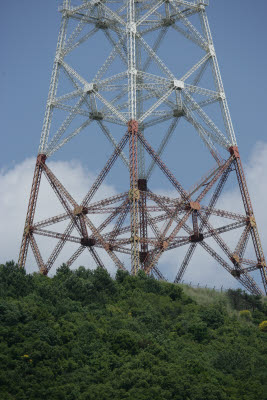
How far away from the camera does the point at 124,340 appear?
141ft

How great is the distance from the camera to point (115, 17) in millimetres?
61281

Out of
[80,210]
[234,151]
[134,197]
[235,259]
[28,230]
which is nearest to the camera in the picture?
[134,197]

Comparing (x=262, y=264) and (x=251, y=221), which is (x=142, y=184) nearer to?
(x=251, y=221)

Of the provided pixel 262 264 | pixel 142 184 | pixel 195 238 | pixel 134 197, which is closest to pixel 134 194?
pixel 134 197

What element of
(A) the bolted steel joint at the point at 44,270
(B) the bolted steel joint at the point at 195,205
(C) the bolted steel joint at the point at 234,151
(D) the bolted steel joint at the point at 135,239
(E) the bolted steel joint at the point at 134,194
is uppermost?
(C) the bolted steel joint at the point at 234,151

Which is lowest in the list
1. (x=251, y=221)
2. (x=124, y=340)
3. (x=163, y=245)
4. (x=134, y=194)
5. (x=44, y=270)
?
(x=124, y=340)

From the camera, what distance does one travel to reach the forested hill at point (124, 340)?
38094 millimetres

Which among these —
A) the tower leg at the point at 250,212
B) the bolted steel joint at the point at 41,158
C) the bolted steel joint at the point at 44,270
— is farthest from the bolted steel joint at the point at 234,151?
the bolted steel joint at the point at 44,270

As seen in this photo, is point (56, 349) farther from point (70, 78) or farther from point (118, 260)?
point (70, 78)

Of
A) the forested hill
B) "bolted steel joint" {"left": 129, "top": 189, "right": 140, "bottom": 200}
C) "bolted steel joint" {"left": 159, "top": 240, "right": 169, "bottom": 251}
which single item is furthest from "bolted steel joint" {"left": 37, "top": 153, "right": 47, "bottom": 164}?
"bolted steel joint" {"left": 159, "top": 240, "right": 169, "bottom": 251}

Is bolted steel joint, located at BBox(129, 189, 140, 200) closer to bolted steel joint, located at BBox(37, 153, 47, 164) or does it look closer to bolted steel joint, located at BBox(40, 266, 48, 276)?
bolted steel joint, located at BBox(40, 266, 48, 276)

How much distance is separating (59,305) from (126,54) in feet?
Answer: 85.5

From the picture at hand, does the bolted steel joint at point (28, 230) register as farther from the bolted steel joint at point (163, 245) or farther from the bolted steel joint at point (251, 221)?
the bolted steel joint at point (251, 221)

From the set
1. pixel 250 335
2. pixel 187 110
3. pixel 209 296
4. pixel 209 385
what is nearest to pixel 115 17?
pixel 187 110
